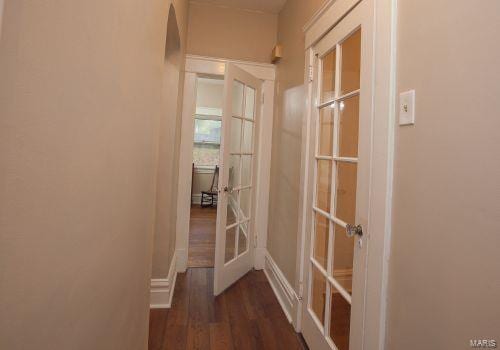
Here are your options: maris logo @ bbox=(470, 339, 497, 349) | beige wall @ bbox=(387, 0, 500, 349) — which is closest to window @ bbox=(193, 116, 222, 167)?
beige wall @ bbox=(387, 0, 500, 349)

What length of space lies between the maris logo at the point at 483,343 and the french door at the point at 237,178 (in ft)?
6.02

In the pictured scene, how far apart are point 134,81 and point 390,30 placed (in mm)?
1001

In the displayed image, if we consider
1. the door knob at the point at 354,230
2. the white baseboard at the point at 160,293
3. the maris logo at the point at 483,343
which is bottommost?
the white baseboard at the point at 160,293

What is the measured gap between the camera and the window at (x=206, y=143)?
6770 millimetres

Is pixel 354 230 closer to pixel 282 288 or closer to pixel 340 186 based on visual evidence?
pixel 340 186

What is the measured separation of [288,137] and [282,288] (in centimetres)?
129

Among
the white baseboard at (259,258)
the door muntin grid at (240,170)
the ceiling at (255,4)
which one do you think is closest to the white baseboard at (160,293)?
the door muntin grid at (240,170)

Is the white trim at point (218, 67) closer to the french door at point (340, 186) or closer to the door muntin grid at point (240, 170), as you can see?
the door muntin grid at point (240, 170)

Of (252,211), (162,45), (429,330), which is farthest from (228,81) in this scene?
(429,330)

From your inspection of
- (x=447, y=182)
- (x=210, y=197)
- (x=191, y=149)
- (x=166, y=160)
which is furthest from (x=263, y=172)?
(x=210, y=197)

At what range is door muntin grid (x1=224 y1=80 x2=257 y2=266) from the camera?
8.51 feet

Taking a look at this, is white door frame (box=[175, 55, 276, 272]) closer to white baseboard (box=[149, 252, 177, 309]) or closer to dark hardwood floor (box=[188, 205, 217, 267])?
dark hardwood floor (box=[188, 205, 217, 267])

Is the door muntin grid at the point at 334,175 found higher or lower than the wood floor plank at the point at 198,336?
higher

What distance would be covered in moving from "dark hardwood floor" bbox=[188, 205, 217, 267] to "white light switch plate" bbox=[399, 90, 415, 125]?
8.26 ft
